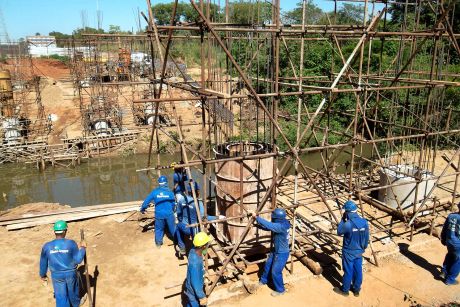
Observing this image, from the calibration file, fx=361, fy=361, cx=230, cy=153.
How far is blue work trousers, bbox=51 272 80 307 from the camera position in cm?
562

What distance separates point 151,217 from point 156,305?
333cm

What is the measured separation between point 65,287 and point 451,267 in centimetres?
689

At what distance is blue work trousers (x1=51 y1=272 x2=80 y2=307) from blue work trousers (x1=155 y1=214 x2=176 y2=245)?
2304mm

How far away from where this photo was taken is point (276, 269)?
6406mm

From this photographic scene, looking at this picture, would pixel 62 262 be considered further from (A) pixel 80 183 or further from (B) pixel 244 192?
(A) pixel 80 183

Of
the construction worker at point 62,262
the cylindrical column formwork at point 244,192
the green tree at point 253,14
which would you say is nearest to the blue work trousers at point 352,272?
the cylindrical column formwork at point 244,192

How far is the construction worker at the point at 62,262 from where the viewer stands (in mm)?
5516

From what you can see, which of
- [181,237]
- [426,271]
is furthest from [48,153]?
[426,271]

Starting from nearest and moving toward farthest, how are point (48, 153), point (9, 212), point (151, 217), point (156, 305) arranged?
point (156, 305) → point (151, 217) → point (9, 212) → point (48, 153)

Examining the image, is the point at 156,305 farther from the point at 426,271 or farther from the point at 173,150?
the point at 173,150

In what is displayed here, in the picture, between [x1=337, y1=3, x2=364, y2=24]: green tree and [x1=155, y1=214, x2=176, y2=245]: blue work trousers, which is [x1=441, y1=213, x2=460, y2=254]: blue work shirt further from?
[x1=337, y1=3, x2=364, y2=24]: green tree

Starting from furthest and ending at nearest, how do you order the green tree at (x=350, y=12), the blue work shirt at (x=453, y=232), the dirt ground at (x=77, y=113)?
the green tree at (x=350, y=12) < the dirt ground at (x=77, y=113) < the blue work shirt at (x=453, y=232)

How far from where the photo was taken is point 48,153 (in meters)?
17.7

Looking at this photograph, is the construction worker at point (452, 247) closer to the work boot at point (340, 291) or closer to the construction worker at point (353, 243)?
the construction worker at point (353, 243)
